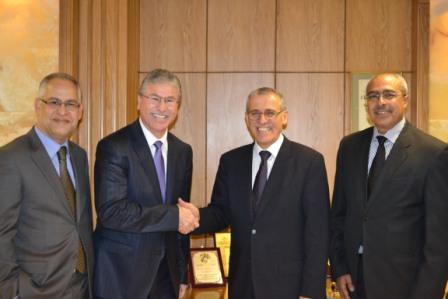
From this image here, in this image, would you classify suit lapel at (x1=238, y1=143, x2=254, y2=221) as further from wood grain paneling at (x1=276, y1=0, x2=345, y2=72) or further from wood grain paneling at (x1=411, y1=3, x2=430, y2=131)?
wood grain paneling at (x1=411, y1=3, x2=430, y2=131)

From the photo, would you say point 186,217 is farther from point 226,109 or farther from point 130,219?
point 226,109

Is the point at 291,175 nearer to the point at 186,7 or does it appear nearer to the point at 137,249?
the point at 137,249

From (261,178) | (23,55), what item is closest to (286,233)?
(261,178)

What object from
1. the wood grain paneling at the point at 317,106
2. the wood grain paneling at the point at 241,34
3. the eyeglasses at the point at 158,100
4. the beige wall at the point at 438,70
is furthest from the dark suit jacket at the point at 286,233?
the beige wall at the point at 438,70

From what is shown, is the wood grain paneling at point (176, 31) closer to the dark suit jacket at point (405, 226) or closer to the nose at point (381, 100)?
the nose at point (381, 100)

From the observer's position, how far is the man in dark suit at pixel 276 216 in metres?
2.47

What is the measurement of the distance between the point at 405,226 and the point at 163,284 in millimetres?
1282

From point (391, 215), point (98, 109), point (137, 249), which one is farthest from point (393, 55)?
point (137, 249)

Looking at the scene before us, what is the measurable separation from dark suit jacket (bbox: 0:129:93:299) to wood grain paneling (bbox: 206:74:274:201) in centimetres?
206

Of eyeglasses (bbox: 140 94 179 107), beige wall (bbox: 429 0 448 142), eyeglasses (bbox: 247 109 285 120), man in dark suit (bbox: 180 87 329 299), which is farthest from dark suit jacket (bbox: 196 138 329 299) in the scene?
beige wall (bbox: 429 0 448 142)

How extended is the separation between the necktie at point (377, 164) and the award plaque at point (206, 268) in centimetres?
133

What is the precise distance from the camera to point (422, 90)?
4.01 meters

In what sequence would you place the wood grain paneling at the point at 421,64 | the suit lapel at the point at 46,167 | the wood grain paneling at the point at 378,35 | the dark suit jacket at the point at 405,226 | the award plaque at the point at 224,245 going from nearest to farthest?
the suit lapel at the point at 46,167
the dark suit jacket at the point at 405,226
the award plaque at the point at 224,245
the wood grain paneling at the point at 421,64
the wood grain paneling at the point at 378,35

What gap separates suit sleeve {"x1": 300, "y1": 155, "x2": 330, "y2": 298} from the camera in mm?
2432
